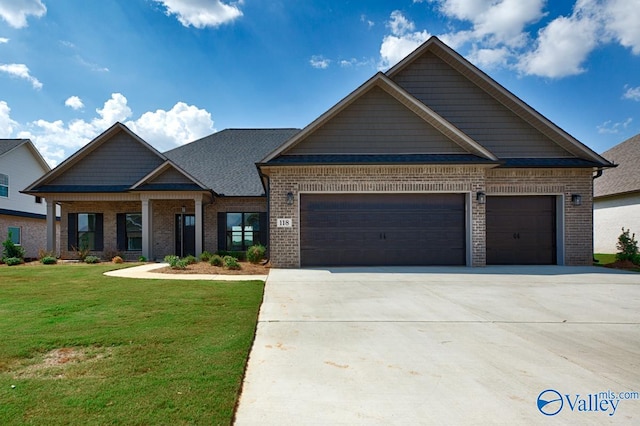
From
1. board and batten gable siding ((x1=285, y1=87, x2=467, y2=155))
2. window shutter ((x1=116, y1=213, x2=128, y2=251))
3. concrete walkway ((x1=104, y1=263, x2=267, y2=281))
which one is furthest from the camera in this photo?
window shutter ((x1=116, y1=213, x2=128, y2=251))

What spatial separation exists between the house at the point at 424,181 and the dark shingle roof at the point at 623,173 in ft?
27.8

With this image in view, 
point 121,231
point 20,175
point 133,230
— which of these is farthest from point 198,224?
point 20,175

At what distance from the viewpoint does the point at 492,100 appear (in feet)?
47.0

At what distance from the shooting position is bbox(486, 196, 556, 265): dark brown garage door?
1349 cm

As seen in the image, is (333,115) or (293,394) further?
(333,115)

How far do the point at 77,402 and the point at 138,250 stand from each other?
51.3 ft

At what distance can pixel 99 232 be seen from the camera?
17125 mm

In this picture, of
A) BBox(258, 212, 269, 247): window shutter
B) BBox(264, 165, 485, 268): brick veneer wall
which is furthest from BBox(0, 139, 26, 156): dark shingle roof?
BBox(264, 165, 485, 268): brick veneer wall

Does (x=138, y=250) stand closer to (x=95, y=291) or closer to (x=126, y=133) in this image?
(x=126, y=133)

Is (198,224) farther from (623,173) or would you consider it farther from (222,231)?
(623,173)

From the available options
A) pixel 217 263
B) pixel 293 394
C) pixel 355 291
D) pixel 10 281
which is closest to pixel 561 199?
pixel 355 291

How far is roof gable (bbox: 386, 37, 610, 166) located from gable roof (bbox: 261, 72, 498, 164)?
1831mm

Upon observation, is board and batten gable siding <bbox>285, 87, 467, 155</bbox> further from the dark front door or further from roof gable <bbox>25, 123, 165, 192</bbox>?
roof gable <bbox>25, 123, 165, 192</bbox>

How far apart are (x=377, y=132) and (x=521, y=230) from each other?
6861 mm
